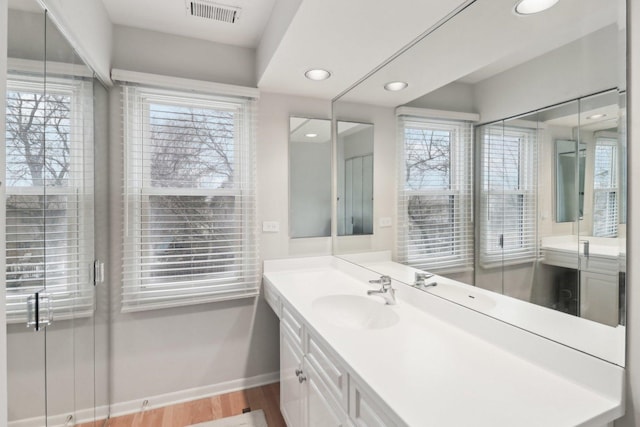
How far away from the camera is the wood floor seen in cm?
201

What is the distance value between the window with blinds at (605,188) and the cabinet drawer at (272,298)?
62.2 inches

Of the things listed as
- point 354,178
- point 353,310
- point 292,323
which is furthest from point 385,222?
point 292,323

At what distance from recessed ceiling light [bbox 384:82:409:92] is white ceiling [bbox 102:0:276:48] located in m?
0.82

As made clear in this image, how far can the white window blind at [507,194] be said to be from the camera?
1.13 m

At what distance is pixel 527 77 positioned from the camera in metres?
1.13

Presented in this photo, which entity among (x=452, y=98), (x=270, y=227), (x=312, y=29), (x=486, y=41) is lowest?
(x=270, y=227)

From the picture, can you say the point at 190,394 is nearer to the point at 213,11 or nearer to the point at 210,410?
the point at 210,410

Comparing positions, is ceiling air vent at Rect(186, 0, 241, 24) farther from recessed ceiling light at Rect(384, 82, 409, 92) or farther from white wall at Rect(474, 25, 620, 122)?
white wall at Rect(474, 25, 620, 122)

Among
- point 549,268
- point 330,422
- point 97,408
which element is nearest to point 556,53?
point 549,268

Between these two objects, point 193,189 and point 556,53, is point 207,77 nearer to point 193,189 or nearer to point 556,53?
point 193,189

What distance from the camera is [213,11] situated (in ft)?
6.09

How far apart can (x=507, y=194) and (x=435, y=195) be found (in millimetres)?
391

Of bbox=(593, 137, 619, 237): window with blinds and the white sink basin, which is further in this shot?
the white sink basin

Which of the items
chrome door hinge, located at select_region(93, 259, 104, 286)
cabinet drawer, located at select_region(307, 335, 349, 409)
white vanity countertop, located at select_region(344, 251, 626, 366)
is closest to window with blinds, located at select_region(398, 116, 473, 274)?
white vanity countertop, located at select_region(344, 251, 626, 366)
